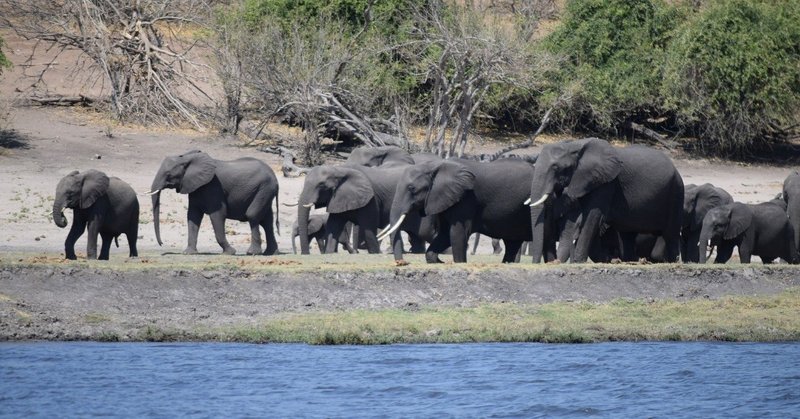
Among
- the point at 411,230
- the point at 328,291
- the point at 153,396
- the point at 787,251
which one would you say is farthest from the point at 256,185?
the point at 153,396

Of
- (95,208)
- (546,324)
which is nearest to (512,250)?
(546,324)

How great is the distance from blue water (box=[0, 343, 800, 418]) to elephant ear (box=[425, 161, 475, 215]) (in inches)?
191

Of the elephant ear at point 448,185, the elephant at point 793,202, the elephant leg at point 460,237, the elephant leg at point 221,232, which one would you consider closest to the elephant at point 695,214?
the elephant at point 793,202

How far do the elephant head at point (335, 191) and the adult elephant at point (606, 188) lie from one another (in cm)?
475

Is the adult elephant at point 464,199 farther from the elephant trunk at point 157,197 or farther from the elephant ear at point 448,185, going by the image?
the elephant trunk at point 157,197

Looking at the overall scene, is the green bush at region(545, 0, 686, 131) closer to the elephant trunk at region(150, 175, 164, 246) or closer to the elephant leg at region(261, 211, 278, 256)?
the elephant leg at region(261, 211, 278, 256)

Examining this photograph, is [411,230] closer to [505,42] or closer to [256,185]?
[256,185]

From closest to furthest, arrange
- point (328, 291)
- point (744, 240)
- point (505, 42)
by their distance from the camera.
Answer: point (328, 291)
point (744, 240)
point (505, 42)

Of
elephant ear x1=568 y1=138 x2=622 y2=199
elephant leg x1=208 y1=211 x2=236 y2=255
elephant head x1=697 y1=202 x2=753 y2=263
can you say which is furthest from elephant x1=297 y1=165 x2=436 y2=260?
elephant head x1=697 y1=202 x2=753 y2=263

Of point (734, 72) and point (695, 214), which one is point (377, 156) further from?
point (734, 72)

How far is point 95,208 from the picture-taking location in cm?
2247

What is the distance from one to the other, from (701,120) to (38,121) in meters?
18.1

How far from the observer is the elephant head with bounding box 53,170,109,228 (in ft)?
72.3

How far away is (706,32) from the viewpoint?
132ft
